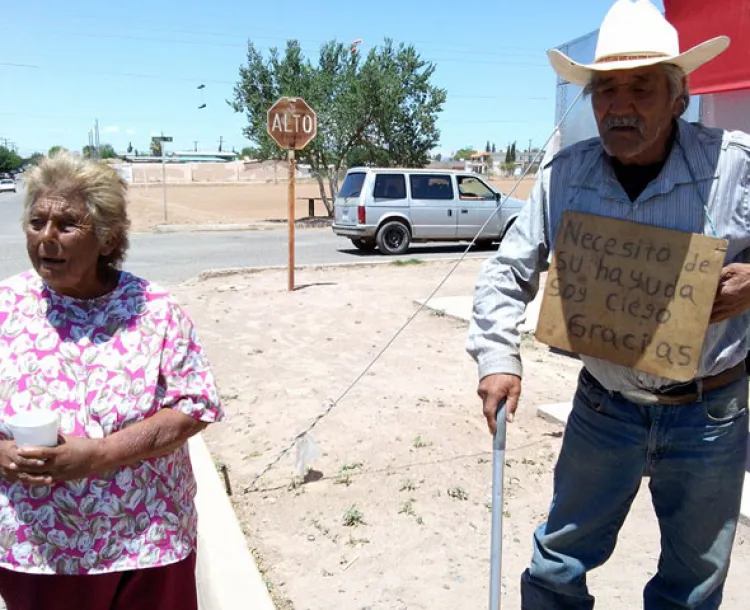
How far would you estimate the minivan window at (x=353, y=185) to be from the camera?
15.7 m

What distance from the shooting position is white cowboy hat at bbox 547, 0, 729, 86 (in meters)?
1.97

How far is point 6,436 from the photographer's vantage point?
6.13ft

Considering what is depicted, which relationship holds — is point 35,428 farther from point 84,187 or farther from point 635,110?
point 635,110

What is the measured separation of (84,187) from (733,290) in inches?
67.8

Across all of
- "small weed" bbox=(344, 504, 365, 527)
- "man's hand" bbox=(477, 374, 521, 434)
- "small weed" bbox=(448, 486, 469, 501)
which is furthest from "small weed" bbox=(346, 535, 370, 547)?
"man's hand" bbox=(477, 374, 521, 434)

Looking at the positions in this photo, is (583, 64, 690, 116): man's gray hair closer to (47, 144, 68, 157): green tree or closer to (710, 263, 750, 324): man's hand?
(710, 263, 750, 324): man's hand

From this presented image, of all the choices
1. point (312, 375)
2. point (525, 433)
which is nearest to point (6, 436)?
point (525, 433)

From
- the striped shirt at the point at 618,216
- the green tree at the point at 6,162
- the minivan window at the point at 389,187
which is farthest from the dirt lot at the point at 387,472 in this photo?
the green tree at the point at 6,162

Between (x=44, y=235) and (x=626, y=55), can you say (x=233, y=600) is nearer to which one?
(x=44, y=235)

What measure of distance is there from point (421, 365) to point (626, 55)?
4.47 meters

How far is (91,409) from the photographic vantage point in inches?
74.2

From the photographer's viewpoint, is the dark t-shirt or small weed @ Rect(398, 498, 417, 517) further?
small weed @ Rect(398, 498, 417, 517)

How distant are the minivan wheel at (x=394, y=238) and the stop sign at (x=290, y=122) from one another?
6.09 m

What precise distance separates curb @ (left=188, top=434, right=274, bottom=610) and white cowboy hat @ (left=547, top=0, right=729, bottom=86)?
2246 mm
